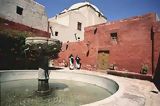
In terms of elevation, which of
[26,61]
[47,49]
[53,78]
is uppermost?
[47,49]

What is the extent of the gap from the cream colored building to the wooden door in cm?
944

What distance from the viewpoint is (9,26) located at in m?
15.5

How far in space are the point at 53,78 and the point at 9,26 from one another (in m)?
8.42

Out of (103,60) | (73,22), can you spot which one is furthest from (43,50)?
(73,22)

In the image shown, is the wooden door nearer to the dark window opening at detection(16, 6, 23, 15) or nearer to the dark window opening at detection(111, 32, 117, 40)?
the dark window opening at detection(111, 32, 117, 40)

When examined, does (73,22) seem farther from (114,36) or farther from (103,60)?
(114,36)

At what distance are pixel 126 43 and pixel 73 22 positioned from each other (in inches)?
583

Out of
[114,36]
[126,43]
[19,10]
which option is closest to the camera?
[126,43]

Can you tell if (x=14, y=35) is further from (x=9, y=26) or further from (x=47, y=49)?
(x=47, y=49)

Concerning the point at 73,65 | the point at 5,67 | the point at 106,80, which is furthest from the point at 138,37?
the point at 5,67

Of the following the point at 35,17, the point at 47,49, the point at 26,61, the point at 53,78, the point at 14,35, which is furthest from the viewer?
the point at 35,17

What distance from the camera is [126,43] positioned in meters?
12.8

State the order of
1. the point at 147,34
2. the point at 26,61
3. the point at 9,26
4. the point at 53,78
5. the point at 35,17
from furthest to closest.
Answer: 1. the point at 35,17
2. the point at 9,26
3. the point at 26,61
4. the point at 147,34
5. the point at 53,78

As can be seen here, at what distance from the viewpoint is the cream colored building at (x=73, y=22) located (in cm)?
2333
